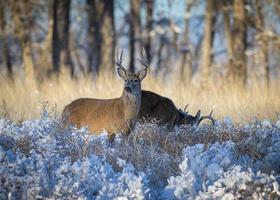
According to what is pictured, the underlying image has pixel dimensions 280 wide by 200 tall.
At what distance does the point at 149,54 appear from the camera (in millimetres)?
27531

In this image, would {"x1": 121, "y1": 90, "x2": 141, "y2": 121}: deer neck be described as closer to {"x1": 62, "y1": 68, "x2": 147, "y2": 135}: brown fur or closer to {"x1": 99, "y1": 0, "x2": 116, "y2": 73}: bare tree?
{"x1": 62, "y1": 68, "x2": 147, "y2": 135}: brown fur

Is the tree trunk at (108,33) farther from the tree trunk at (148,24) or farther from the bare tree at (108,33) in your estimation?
the tree trunk at (148,24)

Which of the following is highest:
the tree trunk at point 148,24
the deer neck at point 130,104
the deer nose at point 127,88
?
the deer nose at point 127,88

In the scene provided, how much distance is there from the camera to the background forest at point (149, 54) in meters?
13.6

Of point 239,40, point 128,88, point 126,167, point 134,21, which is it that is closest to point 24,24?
point 134,21

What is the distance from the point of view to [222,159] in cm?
651

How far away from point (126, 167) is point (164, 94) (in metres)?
7.81

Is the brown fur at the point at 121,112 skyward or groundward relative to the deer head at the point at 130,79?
groundward

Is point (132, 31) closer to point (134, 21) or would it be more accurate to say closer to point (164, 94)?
point (134, 21)

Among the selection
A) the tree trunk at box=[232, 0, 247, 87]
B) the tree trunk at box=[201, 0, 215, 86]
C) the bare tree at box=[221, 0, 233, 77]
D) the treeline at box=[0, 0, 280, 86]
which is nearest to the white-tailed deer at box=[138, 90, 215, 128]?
the treeline at box=[0, 0, 280, 86]

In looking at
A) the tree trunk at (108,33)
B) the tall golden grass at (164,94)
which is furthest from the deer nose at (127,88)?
the tree trunk at (108,33)

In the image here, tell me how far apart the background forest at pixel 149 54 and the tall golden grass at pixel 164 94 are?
0.07 ft

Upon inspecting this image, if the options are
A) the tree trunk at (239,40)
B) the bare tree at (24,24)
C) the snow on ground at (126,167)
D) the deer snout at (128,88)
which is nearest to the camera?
the snow on ground at (126,167)

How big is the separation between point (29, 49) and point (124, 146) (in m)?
18.3
